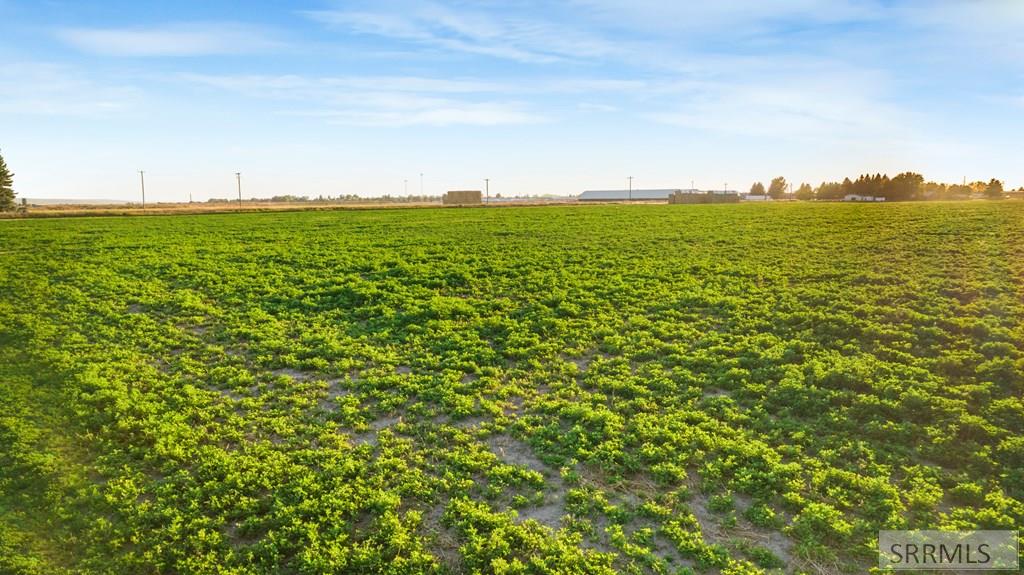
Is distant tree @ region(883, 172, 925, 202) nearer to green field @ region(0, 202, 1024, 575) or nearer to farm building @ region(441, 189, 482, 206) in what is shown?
farm building @ region(441, 189, 482, 206)

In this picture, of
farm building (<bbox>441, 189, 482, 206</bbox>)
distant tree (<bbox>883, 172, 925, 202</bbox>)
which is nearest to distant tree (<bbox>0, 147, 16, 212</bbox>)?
farm building (<bbox>441, 189, 482, 206</bbox>)

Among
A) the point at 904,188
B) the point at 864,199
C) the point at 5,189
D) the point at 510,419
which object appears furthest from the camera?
the point at 904,188

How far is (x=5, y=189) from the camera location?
91312 mm

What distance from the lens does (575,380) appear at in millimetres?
13430

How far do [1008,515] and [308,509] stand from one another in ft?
34.0

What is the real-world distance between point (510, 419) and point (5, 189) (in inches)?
4608

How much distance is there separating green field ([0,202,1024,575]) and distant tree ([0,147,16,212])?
300ft

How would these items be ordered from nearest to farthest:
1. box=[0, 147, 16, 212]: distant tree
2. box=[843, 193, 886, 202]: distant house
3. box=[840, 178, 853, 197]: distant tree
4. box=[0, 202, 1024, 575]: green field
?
box=[0, 202, 1024, 575]: green field → box=[0, 147, 16, 212]: distant tree → box=[843, 193, 886, 202]: distant house → box=[840, 178, 853, 197]: distant tree

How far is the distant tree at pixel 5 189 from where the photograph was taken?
8850cm

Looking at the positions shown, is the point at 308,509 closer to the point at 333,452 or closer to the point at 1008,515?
the point at 333,452

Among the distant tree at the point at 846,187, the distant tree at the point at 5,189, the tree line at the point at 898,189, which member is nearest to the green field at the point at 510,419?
the distant tree at the point at 5,189

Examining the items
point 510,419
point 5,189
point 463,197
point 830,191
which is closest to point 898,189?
point 830,191

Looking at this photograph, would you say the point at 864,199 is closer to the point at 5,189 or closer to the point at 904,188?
the point at 904,188

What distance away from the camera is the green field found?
26.1 feet
